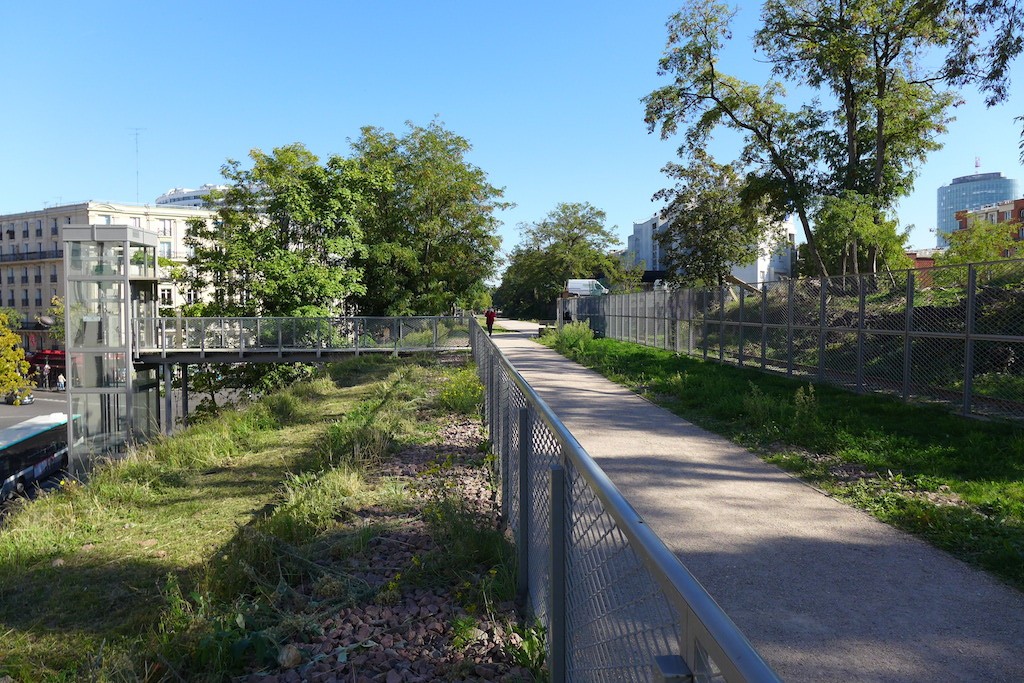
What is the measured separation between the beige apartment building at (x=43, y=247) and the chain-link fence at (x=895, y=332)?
73.1m

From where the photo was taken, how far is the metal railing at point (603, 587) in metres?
1.31

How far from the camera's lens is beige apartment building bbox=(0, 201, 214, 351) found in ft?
262

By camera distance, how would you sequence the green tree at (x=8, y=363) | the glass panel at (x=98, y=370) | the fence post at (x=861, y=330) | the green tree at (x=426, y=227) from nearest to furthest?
1. the fence post at (x=861, y=330)
2. the glass panel at (x=98, y=370)
3. the green tree at (x=426, y=227)
4. the green tree at (x=8, y=363)

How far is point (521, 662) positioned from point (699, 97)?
27.4m

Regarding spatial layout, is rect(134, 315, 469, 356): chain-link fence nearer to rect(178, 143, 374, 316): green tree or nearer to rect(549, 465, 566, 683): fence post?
rect(178, 143, 374, 316): green tree

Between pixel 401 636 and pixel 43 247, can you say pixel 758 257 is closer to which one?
pixel 401 636

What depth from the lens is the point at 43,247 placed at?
3246 inches

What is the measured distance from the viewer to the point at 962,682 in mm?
3617

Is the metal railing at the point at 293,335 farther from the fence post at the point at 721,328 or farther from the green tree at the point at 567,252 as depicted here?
the green tree at the point at 567,252

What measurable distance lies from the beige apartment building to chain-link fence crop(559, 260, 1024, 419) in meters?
73.1

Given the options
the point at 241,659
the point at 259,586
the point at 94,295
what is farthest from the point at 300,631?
the point at 94,295

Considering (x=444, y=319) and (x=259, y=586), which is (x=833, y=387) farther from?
(x=444, y=319)

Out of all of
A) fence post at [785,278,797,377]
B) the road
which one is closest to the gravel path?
fence post at [785,278,797,377]

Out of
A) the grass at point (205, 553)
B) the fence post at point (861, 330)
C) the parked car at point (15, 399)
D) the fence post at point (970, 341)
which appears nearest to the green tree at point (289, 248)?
the grass at point (205, 553)
